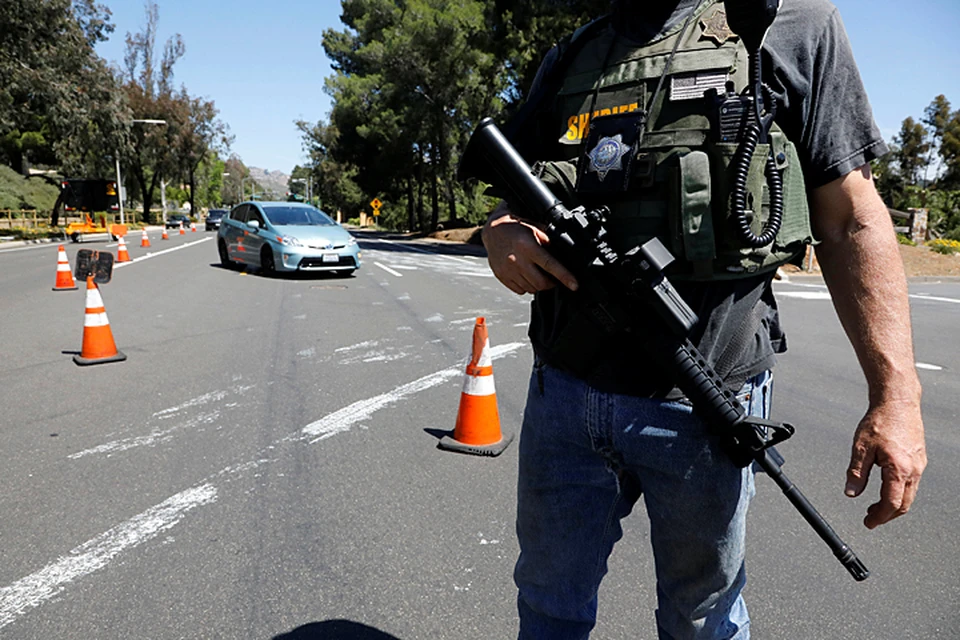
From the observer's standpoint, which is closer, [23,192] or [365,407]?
[365,407]

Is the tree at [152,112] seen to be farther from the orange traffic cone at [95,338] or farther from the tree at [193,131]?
the orange traffic cone at [95,338]

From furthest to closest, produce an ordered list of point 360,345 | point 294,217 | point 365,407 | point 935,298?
point 294,217 → point 935,298 → point 360,345 → point 365,407

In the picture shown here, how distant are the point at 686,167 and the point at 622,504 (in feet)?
2.68

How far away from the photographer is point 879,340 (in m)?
1.39

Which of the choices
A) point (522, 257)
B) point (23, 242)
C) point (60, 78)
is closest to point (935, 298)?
point (522, 257)

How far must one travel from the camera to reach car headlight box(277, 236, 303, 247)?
538 inches

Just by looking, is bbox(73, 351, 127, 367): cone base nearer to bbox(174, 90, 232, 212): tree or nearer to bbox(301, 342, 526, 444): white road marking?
bbox(301, 342, 526, 444): white road marking

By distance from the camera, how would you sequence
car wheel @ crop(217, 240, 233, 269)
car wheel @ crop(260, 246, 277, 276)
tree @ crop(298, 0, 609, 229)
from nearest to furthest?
car wheel @ crop(260, 246, 277, 276) → car wheel @ crop(217, 240, 233, 269) → tree @ crop(298, 0, 609, 229)

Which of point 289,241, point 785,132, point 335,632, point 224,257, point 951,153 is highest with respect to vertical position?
point 951,153

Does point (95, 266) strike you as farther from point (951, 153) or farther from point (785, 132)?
point (951, 153)

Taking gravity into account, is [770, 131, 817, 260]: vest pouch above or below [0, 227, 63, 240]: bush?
above

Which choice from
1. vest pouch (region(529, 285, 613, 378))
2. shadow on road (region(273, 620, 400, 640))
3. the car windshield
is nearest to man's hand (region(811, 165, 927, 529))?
vest pouch (region(529, 285, 613, 378))

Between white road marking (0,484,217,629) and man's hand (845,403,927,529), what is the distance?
281 cm

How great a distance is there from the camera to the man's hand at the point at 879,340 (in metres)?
1.36
